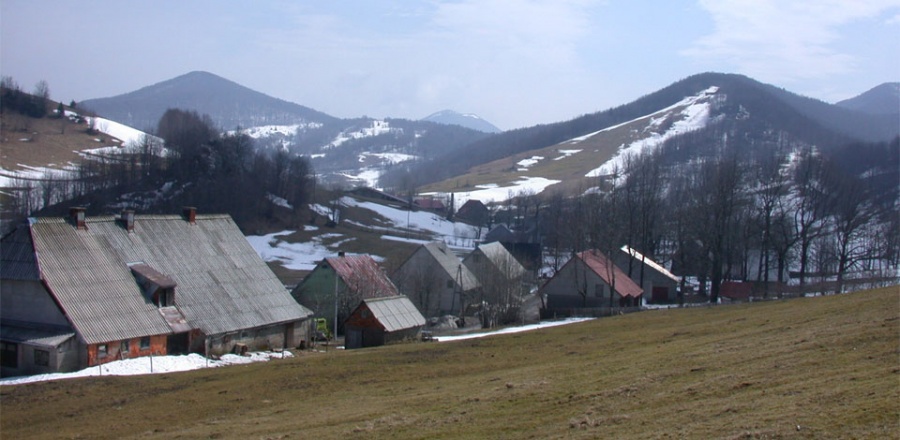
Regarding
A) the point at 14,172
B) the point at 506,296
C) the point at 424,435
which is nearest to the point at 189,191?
the point at 14,172

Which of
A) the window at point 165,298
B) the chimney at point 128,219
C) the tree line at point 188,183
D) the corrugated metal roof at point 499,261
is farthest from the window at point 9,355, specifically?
the tree line at point 188,183

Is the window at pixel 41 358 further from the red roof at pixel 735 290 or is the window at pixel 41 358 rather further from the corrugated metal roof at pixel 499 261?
the red roof at pixel 735 290

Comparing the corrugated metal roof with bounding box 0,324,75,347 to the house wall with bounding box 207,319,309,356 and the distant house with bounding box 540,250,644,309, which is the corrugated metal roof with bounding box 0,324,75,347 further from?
the distant house with bounding box 540,250,644,309

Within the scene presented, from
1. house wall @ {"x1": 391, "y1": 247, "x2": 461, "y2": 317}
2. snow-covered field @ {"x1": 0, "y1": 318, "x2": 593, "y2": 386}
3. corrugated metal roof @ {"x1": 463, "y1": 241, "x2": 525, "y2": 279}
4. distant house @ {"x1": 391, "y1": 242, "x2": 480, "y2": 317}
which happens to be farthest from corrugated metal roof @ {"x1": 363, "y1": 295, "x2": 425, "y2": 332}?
distant house @ {"x1": 391, "y1": 242, "x2": 480, "y2": 317}

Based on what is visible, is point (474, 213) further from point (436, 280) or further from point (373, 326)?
point (373, 326)

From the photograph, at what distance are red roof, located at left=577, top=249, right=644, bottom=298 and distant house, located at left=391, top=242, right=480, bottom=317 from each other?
1043 centimetres

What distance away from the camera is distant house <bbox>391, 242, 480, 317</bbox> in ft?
226

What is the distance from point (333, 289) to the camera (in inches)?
2192

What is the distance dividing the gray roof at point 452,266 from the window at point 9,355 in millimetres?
41466

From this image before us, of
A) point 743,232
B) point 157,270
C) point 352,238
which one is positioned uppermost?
point 743,232

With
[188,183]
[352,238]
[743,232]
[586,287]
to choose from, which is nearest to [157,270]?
[586,287]

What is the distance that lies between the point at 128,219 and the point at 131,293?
5132 millimetres

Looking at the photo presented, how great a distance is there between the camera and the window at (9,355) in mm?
33156

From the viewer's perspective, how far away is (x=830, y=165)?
92.2 metres
